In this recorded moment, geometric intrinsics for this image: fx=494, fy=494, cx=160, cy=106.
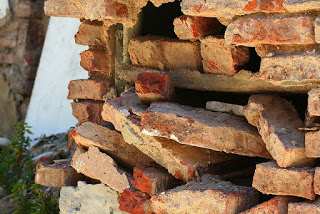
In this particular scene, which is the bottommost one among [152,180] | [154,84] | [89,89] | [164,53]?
[152,180]

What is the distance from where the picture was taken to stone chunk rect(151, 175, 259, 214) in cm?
167

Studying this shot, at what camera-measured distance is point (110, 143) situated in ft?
7.34

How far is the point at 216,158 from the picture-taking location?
196 centimetres

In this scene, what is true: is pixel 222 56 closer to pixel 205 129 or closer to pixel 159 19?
pixel 205 129

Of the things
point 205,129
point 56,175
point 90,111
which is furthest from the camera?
point 90,111

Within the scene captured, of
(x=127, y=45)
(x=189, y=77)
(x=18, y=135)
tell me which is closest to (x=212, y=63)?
(x=189, y=77)

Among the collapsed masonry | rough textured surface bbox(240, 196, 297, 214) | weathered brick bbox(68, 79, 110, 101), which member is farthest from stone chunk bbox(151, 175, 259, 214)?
weathered brick bbox(68, 79, 110, 101)

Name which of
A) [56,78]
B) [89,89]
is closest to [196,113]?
[89,89]

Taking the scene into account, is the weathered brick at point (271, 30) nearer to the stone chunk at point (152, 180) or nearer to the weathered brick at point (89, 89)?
the stone chunk at point (152, 180)

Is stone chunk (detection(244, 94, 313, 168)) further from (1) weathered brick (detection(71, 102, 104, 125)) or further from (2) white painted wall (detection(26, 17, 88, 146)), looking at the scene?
(2) white painted wall (detection(26, 17, 88, 146))

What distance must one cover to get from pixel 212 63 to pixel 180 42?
22 centimetres

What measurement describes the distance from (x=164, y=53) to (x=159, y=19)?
16.3 inches

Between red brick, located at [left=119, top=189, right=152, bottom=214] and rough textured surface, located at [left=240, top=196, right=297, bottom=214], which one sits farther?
red brick, located at [left=119, top=189, right=152, bottom=214]

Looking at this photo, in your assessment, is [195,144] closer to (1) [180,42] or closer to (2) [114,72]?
(1) [180,42]
